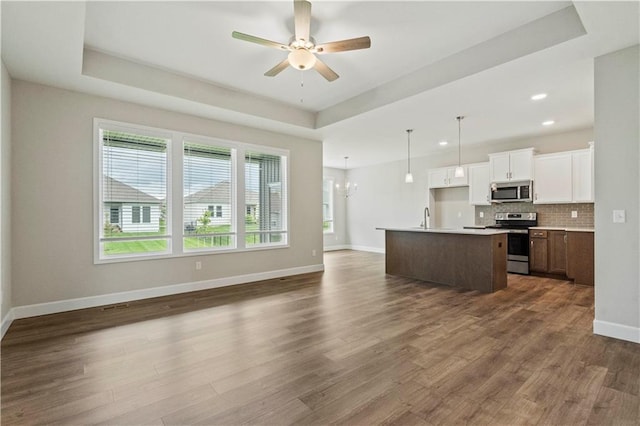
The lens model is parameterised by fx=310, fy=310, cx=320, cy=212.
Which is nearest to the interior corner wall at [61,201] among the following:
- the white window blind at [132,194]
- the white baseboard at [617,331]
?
the white window blind at [132,194]

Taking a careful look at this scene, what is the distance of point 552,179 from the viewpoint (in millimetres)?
5988

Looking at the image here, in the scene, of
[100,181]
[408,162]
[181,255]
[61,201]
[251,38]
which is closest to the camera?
[251,38]

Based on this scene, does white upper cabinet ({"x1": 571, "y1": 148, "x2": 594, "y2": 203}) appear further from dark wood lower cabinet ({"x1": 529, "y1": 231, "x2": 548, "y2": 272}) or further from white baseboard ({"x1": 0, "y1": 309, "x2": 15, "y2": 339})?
white baseboard ({"x1": 0, "y1": 309, "x2": 15, "y2": 339})

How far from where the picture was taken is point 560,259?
223 inches

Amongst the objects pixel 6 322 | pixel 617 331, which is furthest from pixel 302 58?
pixel 6 322

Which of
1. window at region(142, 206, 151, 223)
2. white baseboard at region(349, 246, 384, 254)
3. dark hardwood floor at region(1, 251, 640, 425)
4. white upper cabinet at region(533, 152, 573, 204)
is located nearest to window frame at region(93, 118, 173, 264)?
window at region(142, 206, 151, 223)

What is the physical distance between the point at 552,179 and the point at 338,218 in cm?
615

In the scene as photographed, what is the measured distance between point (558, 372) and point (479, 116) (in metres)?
4.10

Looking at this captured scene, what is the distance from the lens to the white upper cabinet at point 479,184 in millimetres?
6953

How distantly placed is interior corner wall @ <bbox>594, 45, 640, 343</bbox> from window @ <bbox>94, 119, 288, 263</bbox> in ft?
15.0

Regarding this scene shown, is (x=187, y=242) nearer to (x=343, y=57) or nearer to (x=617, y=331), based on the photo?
(x=343, y=57)

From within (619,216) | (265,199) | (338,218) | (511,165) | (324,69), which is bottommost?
(338,218)

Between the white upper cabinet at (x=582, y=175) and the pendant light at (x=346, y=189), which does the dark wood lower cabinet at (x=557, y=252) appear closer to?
the white upper cabinet at (x=582, y=175)

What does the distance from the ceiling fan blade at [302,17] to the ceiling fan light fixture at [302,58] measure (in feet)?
0.38
